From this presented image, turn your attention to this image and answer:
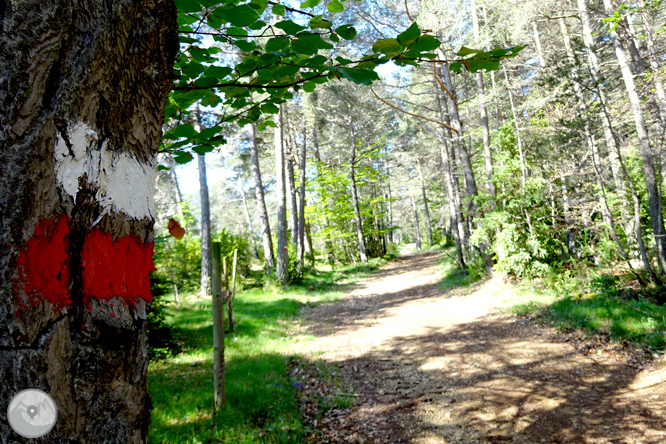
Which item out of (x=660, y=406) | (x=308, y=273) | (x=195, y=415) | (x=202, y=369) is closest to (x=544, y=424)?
(x=660, y=406)

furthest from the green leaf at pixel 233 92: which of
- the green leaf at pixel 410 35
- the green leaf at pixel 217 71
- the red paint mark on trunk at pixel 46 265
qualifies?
the red paint mark on trunk at pixel 46 265

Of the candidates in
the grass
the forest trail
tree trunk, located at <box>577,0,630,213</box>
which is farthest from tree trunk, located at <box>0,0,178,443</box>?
tree trunk, located at <box>577,0,630,213</box>

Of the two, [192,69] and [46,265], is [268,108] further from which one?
[46,265]

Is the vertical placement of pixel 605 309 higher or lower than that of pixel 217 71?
lower

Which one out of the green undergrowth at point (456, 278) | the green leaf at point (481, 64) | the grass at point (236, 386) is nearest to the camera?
the green leaf at point (481, 64)

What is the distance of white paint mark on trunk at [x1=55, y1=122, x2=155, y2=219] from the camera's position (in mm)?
693

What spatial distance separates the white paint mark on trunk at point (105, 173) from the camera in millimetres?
693

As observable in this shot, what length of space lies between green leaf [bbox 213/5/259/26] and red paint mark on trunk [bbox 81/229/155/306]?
838 millimetres

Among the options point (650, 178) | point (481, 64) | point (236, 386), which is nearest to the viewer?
point (481, 64)

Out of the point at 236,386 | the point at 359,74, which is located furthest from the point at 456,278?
the point at 359,74

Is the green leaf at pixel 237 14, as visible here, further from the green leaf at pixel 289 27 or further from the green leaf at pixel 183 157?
the green leaf at pixel 183 157

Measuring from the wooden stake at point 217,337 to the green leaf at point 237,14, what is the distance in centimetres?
346

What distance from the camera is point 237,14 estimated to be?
1.21 metres

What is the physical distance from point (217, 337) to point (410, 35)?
4127mm
